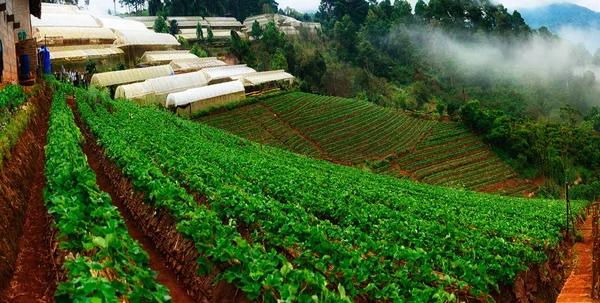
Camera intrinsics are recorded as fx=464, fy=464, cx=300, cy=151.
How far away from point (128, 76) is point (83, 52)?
25.7ft

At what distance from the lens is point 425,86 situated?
275ft

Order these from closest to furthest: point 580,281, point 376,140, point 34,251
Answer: point 34,251
point 580,281
point 376,140

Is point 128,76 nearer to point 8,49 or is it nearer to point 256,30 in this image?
point 8,49

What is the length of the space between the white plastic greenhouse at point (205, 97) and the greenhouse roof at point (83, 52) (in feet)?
46.6

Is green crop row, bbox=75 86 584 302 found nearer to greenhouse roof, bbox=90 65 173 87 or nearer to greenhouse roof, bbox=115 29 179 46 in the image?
greenhouse roof, bbox=90 65 173 87

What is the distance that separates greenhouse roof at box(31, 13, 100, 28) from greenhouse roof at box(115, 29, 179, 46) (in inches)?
147

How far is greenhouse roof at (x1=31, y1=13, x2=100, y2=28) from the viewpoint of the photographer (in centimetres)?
5538

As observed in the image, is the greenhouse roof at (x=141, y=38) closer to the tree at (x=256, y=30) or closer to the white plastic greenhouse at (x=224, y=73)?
the white plastic greenhouse at (x=224, y=73)

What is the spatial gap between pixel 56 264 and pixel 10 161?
4808 mm

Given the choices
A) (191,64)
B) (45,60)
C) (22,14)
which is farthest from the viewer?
(191,64)

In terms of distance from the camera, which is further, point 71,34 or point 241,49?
point 241,49

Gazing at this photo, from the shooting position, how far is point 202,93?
4866cm

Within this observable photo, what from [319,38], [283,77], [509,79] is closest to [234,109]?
[283,77]

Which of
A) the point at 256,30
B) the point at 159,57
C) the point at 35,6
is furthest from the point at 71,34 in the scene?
the point at 256,30
